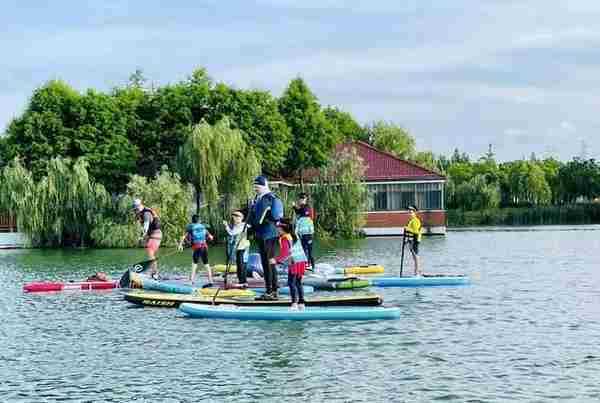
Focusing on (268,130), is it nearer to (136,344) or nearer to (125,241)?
(125,241)

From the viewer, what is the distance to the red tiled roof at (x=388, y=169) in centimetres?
6404

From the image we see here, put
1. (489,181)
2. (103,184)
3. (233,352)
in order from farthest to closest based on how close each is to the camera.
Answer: (489,181)
(103,184)
(233,352)

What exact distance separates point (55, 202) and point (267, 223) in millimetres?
31143

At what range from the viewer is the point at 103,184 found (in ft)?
163

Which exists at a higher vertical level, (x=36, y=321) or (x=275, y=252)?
(x=275, y=252)

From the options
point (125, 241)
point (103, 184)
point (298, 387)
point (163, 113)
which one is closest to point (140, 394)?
point (298, 387)

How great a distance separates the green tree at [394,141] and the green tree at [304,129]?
78.2 feet

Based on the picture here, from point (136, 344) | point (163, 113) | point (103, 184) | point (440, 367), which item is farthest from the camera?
point (163, 113)

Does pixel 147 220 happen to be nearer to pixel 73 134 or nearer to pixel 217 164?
pixel 217 164

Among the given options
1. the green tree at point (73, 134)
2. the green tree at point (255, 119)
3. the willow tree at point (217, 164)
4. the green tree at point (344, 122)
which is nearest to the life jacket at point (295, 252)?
→ the willow tree at point (217, 164)

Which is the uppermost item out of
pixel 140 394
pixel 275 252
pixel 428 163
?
pixel 428 163

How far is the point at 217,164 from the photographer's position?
4706 centimetres

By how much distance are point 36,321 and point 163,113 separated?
35960 millimetres

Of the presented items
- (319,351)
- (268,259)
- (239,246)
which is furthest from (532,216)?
(319,351)
